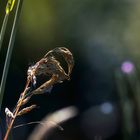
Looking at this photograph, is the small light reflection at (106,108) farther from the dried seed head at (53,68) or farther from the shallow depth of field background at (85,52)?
the dried seed head at (53,68)

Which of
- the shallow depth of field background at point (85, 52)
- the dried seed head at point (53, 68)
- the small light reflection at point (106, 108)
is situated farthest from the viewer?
the small light reflection at point (106, 108)

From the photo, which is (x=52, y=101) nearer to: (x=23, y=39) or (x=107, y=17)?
(x=23, y=39)

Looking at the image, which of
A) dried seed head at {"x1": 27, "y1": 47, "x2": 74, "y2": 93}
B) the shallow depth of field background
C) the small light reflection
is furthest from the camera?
the small light reflection

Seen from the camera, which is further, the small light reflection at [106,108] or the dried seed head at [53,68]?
the small light reflection at [106,108]

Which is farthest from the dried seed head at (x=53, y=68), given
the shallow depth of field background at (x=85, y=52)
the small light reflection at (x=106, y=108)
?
the small light reflection at (x=106, y=108)

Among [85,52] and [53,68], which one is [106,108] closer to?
[85,52]

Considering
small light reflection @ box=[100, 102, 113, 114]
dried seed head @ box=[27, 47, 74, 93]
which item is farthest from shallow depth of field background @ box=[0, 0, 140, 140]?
dried seed head @ box=[27, 47, 74, 93]

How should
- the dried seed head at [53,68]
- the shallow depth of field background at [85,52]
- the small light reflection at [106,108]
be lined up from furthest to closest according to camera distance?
the small light reflection at [106,108] → the shallow depth of field background at [85,52] → the dried seed head at [53,68]

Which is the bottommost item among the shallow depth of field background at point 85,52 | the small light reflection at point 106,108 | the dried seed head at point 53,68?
the small light reflection at point 106,108

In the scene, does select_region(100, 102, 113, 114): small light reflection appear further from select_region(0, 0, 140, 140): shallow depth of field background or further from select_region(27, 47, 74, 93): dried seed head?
select_region(27, 47, 74, 93): dried seed head

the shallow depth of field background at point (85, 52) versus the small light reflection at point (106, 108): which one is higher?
the shallow depth of field background at point (85, 52)
